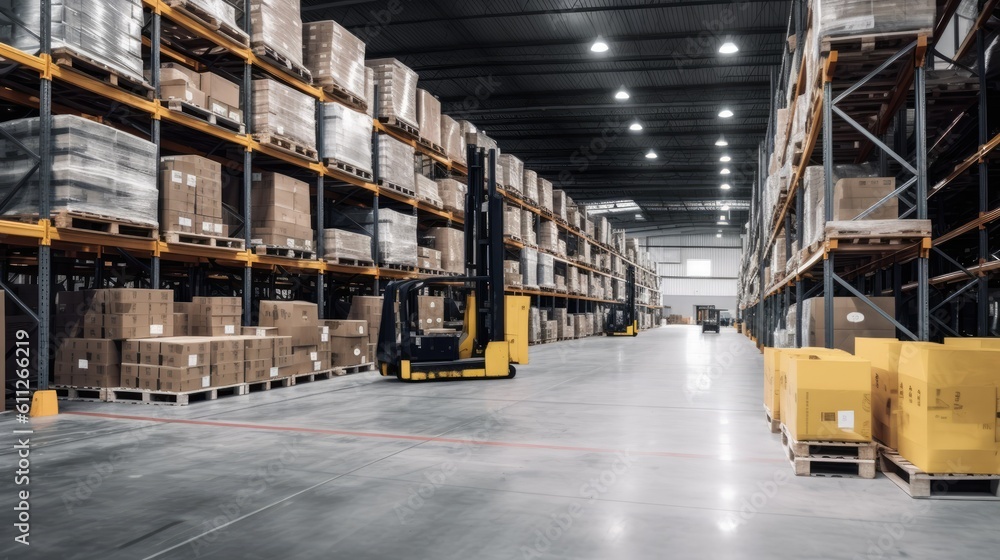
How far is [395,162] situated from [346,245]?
1.92 metres

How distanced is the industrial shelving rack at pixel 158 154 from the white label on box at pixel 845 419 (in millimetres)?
5969

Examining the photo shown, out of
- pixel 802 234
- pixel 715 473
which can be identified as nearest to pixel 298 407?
pixel 715 473

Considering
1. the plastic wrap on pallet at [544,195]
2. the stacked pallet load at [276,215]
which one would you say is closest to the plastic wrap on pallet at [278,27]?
the stacked pallet load at [276,215]

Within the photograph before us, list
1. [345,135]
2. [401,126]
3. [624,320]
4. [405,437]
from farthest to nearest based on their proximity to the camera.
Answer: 1. [624,320]
2. [401,126]
3. [345,135]
4. [405,437]

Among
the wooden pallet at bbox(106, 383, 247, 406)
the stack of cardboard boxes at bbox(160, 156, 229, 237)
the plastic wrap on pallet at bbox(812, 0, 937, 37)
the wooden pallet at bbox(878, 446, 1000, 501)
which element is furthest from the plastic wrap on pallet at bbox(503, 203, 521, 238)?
the wooden pallet at bbox(878, 446, 1000, 501)

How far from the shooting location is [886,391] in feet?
12.5

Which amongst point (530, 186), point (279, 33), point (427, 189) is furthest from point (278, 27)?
point (530, 186)

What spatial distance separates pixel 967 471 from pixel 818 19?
456 centimetres

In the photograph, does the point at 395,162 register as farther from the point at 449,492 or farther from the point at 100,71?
the point at 449,492

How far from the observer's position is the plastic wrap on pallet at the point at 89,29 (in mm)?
5637

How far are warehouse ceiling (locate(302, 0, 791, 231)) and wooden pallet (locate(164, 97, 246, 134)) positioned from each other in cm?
667

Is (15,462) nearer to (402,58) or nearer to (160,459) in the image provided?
(160,459)

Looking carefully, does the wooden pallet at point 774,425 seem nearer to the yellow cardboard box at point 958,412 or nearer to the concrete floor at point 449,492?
the concrete floor at point 449,492

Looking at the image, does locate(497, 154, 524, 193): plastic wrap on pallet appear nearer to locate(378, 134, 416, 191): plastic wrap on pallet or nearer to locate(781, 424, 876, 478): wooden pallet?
locate(378, 134, 416, 191): plastic wrap on pallet
